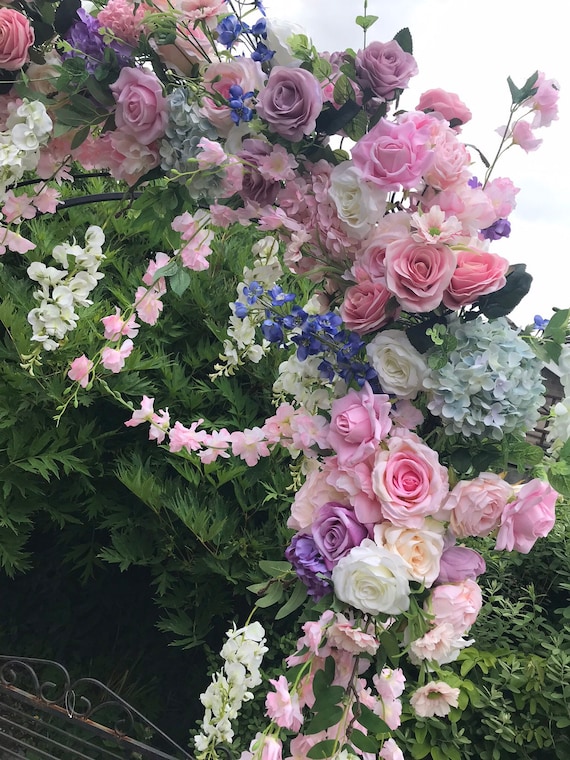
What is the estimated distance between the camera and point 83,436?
2.33 meters

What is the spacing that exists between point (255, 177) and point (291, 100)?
17 centimetres

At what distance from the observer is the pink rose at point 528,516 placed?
0.93 meters

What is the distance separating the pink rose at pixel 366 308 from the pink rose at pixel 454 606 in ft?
1.48

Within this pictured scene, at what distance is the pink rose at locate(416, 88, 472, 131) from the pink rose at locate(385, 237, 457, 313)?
1.09 ft

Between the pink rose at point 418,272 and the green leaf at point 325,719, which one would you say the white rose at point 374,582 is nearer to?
the green leaf at point 325,719

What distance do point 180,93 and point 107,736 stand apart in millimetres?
1851

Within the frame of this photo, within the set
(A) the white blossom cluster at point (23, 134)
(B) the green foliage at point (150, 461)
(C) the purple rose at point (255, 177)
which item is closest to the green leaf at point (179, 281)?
(C) the purple rose at point (255, 177)

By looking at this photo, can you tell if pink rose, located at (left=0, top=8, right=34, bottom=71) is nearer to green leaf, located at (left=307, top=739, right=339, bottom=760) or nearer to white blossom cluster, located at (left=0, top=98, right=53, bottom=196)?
white blossom cluster, located at (left=0, top=98, right=53, bottom=196)

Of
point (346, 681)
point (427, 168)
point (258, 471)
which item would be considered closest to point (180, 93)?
point (427, 168)

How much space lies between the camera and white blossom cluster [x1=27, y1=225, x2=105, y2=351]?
1.34 meters

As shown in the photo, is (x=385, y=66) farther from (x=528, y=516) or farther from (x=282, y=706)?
(x=282, y=706)

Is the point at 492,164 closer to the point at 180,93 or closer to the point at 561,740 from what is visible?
the point at 180,93

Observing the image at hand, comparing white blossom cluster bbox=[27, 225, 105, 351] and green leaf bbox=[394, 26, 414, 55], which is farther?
white blossom cluster bbox=[27, 225, 105, 351]

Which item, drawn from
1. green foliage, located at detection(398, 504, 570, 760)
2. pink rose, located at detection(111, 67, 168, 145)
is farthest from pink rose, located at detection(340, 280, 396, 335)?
green foliage, located at detection(398, 504, 570, 760)
